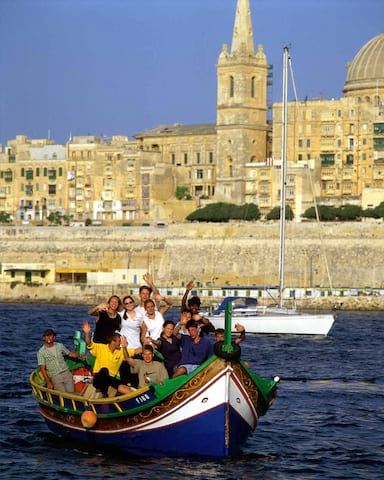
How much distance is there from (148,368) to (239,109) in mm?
79107

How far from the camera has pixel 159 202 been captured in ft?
345

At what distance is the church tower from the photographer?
9975cm

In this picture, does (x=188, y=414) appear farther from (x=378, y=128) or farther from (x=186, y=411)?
(x=378, y=128)

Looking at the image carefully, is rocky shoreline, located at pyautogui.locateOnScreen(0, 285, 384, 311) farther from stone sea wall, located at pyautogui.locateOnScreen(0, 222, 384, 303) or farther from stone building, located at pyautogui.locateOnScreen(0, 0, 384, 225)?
stone building, located at pyautogui.locateOnScreen(0, 0, 384, 225)

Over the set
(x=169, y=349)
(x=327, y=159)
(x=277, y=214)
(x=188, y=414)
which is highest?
(x=327, y=159)

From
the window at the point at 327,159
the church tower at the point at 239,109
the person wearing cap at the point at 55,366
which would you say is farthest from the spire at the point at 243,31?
the person wearing cap at the point at 55,366

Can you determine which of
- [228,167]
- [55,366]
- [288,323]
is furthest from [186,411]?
[228,167]

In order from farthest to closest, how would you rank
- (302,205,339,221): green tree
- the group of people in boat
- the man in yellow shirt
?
1. (302,205,339,221): green tree
2. the man in yellow shirt
3. the group of people in boat

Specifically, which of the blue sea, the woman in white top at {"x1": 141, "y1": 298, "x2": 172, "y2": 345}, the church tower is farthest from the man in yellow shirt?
the church tower

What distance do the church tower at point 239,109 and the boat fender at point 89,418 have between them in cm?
7706

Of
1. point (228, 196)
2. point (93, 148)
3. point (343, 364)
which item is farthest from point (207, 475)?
point (93, 148)

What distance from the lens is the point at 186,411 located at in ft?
69.1

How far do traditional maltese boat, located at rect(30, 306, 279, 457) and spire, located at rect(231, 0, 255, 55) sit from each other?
80.2m

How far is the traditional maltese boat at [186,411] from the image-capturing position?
2078 centimetres
